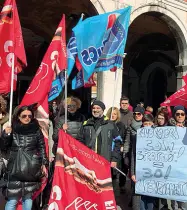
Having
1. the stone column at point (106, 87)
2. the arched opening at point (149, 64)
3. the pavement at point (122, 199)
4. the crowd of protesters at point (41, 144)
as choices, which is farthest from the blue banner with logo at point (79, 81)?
the arched opening at point (149, 64)

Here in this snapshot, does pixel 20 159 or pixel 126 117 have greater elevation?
pixel 126 117

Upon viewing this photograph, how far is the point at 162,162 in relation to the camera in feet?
12.8

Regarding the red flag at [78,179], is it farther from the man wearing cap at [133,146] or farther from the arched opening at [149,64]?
the arched opening at [149,64]

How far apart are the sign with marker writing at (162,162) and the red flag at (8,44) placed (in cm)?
164

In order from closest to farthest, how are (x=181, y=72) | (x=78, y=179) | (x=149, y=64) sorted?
1. (x=78, y=179)
2. (x=181, y=72)
3. (x=149, y=64)

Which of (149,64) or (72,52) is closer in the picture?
(72,52)

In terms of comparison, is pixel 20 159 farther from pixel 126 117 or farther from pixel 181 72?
pixel 181 72

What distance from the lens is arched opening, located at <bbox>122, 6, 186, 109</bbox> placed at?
43.3ft

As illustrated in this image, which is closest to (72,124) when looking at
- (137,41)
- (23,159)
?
(23,159)

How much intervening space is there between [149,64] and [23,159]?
42.5 ft

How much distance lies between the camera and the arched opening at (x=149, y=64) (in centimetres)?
1320

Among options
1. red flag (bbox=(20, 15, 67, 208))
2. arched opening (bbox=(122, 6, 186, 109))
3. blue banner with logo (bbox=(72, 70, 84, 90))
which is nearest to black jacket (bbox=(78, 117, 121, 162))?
red flag (bbox=(20, 15, 67, 208))

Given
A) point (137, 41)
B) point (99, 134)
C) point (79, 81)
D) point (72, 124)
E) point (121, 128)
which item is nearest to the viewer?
point (99, 134)

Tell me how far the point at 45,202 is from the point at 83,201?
124cm
